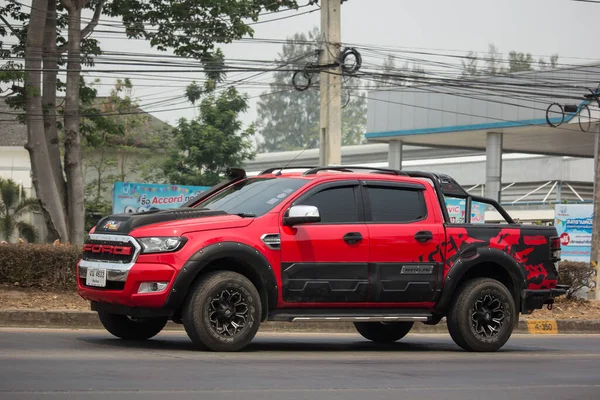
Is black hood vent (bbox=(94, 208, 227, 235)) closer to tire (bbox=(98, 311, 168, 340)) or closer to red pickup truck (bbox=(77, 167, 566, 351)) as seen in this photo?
red pickup truck (bbox=(77, 167, 566, 351))

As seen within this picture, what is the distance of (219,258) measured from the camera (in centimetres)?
970

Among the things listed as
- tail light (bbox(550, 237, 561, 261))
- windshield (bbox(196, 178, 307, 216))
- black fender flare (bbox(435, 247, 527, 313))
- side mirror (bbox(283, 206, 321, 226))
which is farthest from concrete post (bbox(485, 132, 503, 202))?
side mirror (bbox(283, 206, 321, 226))

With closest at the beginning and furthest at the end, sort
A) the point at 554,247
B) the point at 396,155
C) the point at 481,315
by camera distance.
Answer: the point at 481,315, the point at 554,247, the point at 396,155

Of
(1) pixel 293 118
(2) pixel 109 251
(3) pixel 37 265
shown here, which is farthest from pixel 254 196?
(1) pixel 293 118

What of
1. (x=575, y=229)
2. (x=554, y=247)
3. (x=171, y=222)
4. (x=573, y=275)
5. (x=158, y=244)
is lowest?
(x=575, y=229)

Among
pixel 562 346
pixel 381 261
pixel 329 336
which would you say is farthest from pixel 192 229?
pixel 562 346

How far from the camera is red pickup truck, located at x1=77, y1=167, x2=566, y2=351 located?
9.55m

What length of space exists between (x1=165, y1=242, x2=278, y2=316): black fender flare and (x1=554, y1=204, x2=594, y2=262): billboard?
21143mm

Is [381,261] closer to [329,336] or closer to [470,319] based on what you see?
[470,319]

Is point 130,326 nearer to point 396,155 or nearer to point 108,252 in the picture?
point 108,252

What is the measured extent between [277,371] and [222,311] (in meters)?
1.35

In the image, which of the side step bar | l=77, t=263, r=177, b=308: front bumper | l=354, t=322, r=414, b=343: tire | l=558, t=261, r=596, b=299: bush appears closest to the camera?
l=77, t=263, r=177, b=308: front bumper

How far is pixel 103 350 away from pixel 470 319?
3.95 m

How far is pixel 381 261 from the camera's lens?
10508 millimetres
